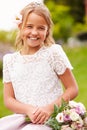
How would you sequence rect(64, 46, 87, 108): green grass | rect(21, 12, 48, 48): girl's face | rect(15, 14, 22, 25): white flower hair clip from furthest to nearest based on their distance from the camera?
rect(64, 46, 87, 108): green grass
rect(15, 14, 22, 25): white flower hair clip
rect(21, 12, 48, 48): girl's face

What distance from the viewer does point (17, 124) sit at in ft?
13.3

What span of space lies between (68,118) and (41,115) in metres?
0.23

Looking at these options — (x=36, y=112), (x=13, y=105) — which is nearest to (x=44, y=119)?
→ (x=36, y=112)

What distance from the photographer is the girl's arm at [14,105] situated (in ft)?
13.4

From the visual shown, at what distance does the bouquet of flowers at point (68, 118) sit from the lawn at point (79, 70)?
3.96 m

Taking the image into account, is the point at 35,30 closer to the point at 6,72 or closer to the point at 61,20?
the point at 6,72

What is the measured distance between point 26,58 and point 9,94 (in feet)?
1.12

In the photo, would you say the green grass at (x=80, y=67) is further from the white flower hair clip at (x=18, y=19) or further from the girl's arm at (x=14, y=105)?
the white flower hair clip at (x=18, y=19)

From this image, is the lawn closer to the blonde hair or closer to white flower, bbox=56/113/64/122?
the blonde hair

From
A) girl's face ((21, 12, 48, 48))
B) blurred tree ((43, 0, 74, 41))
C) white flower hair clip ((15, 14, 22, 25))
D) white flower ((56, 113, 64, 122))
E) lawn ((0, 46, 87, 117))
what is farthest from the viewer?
blurred tree ((43, 0, 74, 41))

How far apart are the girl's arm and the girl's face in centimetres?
42

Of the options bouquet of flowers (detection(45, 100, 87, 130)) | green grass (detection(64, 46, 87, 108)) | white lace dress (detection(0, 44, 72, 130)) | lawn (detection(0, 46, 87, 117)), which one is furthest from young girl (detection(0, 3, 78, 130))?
green grass (detection(64, 46, 87, 108))

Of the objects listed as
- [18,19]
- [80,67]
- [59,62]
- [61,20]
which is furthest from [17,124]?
[61,20]

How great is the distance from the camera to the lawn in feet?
28.2
